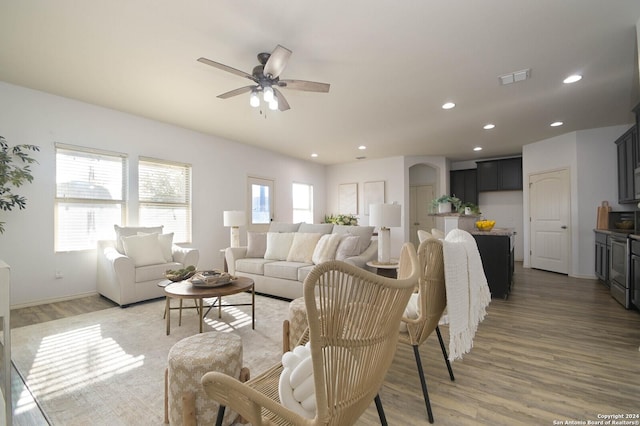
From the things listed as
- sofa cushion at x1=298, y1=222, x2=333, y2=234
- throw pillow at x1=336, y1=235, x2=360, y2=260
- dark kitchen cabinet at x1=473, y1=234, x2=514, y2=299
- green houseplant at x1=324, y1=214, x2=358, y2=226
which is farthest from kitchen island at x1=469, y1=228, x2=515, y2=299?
green houseplant at x1=324, y1=214, x2=358, y2=226

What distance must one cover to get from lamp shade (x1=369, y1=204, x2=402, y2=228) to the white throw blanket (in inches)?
59.5

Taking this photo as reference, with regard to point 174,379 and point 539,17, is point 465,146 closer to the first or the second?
point 539,17

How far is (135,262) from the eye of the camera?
3.65 metres

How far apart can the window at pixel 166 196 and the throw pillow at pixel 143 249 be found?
0.79 meters

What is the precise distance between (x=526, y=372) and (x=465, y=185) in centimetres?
648

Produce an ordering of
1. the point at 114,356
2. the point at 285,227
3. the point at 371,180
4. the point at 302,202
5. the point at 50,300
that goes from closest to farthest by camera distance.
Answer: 1. the point at 114,356
2. the point at 50,300
3. the point at 285,227
4. the point at 371,180
5. the point at 302,202

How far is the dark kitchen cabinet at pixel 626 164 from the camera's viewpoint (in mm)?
3904

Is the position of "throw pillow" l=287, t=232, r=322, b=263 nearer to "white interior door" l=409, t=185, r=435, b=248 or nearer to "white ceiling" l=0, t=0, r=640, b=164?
"white ceiling" l=0, t=0, r=640, b=164

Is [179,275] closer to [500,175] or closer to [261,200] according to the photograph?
[261,200]

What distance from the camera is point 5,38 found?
2.50 metres

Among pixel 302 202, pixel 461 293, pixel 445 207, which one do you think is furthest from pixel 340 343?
pixel 302 202

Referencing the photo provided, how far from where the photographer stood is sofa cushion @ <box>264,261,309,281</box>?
3697mm

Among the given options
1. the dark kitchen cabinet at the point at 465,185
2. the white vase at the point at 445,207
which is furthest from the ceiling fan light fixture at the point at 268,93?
the dark kitchen cabinet at the point at 465,185

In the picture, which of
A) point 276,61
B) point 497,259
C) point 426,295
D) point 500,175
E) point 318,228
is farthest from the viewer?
point 500,175
